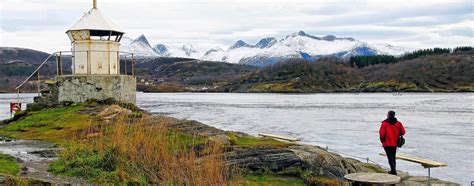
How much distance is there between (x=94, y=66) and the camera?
24.8 m

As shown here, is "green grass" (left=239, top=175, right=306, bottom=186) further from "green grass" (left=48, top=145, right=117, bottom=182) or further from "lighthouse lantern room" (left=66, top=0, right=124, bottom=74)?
"lighthouse lantern room" (left=66, top=0, right=124, bottom=74)

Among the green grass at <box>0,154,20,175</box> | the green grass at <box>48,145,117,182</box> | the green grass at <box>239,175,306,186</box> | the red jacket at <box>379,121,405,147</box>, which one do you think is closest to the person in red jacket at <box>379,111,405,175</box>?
the red jacket at <box>379,121,405,147</box>

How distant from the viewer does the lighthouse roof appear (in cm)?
2460

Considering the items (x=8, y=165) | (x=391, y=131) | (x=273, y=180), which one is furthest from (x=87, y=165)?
(x=391, y=131)

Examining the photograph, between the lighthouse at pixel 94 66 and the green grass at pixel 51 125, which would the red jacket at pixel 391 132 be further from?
the lighthouse at pixel 94 66

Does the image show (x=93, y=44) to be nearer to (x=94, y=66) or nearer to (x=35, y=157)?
(x=94, y=66)

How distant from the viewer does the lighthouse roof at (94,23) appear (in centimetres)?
2460

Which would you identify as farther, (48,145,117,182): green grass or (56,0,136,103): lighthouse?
(56,0,136,103): lighthouse

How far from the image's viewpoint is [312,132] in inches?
1639

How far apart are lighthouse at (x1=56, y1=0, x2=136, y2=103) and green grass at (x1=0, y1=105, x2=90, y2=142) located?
1.24 meters

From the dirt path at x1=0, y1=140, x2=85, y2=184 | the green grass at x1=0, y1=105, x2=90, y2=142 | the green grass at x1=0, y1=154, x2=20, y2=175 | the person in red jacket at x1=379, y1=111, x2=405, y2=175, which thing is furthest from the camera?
the green grass at x1=0, y1=105, x2=90, y2=142

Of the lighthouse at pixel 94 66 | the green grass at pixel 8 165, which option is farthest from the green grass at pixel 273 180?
the lighthouse at pixel 94 66

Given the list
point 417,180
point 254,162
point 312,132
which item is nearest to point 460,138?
point 312,132

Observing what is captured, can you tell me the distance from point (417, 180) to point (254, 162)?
5.93m
